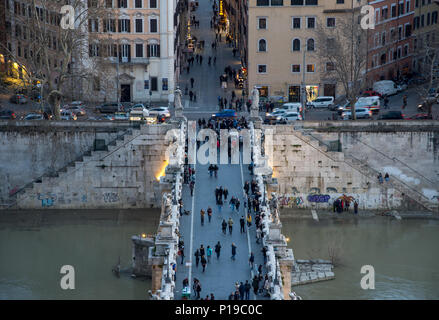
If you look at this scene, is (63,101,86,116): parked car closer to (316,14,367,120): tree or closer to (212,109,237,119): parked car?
(212,109,237,119): parked car

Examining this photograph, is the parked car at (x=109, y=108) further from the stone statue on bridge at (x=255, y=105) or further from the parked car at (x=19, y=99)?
the stone statue on bridge at (x=255, y=105)

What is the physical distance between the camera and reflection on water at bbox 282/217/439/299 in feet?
179

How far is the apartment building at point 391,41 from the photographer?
92.7 metres

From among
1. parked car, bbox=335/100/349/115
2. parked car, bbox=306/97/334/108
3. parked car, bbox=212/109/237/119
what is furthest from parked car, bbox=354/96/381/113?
parked car, bbox=212/109/237/119

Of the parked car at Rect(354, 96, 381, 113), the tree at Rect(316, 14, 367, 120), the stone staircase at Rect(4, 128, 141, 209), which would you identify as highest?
the tree at Rect(316, 14, 367, 120)

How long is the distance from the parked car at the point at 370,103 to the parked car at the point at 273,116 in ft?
21.2

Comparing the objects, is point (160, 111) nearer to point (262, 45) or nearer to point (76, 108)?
point (76, 108)

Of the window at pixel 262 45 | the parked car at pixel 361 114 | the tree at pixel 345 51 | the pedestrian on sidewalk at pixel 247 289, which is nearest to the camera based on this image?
the pedestrian on sidewalk at pixel 247 289

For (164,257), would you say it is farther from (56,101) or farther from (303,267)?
(56,101)

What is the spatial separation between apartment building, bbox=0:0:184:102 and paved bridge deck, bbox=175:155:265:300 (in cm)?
2530

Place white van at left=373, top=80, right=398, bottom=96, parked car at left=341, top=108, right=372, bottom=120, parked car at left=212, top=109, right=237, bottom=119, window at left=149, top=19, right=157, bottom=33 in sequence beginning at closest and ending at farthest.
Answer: parked car at left=212, top=109, right=237, bottom=119 → parked car at left=341, top=108, right=372, bottom=120 → window at left=149, top=19, right=157, bottom=33 → white van at left=373, top=80, right=398, bottom=96

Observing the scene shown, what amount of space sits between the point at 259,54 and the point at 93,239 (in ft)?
106

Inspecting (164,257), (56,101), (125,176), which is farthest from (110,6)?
(164,257)

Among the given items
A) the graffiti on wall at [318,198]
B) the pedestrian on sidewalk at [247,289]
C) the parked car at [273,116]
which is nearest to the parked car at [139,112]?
the parked car at [273,116]
